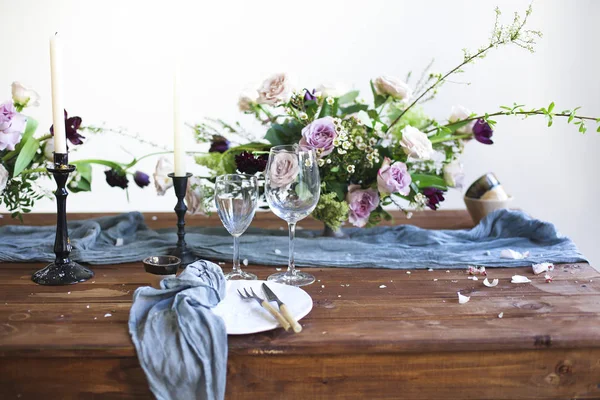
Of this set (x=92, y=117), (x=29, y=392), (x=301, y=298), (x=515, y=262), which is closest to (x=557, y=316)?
(x=515, y=262)

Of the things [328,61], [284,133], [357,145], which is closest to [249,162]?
[284,133]

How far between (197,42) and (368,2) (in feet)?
2.27

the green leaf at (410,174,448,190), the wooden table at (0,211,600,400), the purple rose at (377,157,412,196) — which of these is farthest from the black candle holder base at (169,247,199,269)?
the green leaf at (410,174,448,190)

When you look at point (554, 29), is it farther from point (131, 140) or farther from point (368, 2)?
point (131, 140)

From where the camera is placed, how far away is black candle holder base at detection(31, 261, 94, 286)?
1.38m

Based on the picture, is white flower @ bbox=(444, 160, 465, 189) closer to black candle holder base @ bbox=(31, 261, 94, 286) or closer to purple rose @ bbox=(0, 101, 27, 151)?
black candle holder base @ bbox=(31, 261, 94, 286)

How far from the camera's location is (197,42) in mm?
2723

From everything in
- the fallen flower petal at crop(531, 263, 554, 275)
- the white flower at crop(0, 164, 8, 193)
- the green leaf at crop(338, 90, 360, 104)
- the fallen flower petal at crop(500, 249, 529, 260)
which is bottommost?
the fallen flower petal at crop(531, 263, 554, 275)

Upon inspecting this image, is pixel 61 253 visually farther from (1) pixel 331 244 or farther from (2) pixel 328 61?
(2) pixel 328 61

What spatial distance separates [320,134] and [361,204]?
0.65ft

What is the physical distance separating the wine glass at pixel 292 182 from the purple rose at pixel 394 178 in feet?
0.73

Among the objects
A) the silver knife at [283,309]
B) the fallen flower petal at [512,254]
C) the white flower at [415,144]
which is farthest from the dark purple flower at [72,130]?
the fallen flower petal at [512,254]

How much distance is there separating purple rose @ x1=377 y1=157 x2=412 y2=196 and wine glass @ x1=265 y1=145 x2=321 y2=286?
0.73 feet

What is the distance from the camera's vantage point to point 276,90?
5.12 ft
